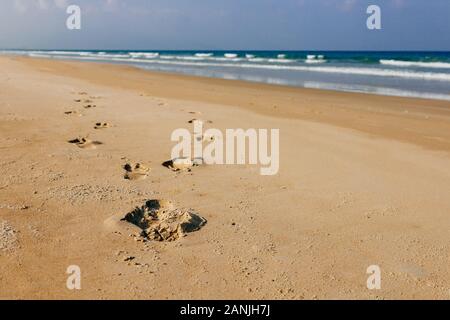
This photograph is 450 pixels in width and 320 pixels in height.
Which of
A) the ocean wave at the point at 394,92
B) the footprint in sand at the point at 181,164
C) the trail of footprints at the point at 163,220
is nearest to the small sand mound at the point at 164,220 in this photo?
the trail of footprints at the point at 163,220

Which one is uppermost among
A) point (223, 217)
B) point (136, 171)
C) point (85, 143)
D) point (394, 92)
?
point (394, 92)

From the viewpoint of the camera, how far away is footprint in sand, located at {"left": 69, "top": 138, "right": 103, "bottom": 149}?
4875 mm

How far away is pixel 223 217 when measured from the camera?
3.15 metres

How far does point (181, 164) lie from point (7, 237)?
1.92 metres

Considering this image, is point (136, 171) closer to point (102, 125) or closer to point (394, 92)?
point (102, 125)

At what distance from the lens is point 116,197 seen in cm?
342

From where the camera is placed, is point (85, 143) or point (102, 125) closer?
point (85, 143)

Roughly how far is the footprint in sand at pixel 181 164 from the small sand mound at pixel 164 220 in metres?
0.91

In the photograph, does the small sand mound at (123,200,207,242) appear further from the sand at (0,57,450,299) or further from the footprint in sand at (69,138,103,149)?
the footprint in sand at (69,138,103,149)

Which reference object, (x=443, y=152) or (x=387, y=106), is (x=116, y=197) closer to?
(x=443, y=152)

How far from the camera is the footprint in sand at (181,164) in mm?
4234

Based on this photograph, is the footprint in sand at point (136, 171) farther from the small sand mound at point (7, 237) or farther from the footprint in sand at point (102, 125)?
the footprint in sand at point (102, 125)

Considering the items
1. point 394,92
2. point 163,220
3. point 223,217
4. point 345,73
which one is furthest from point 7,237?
point 345,73
